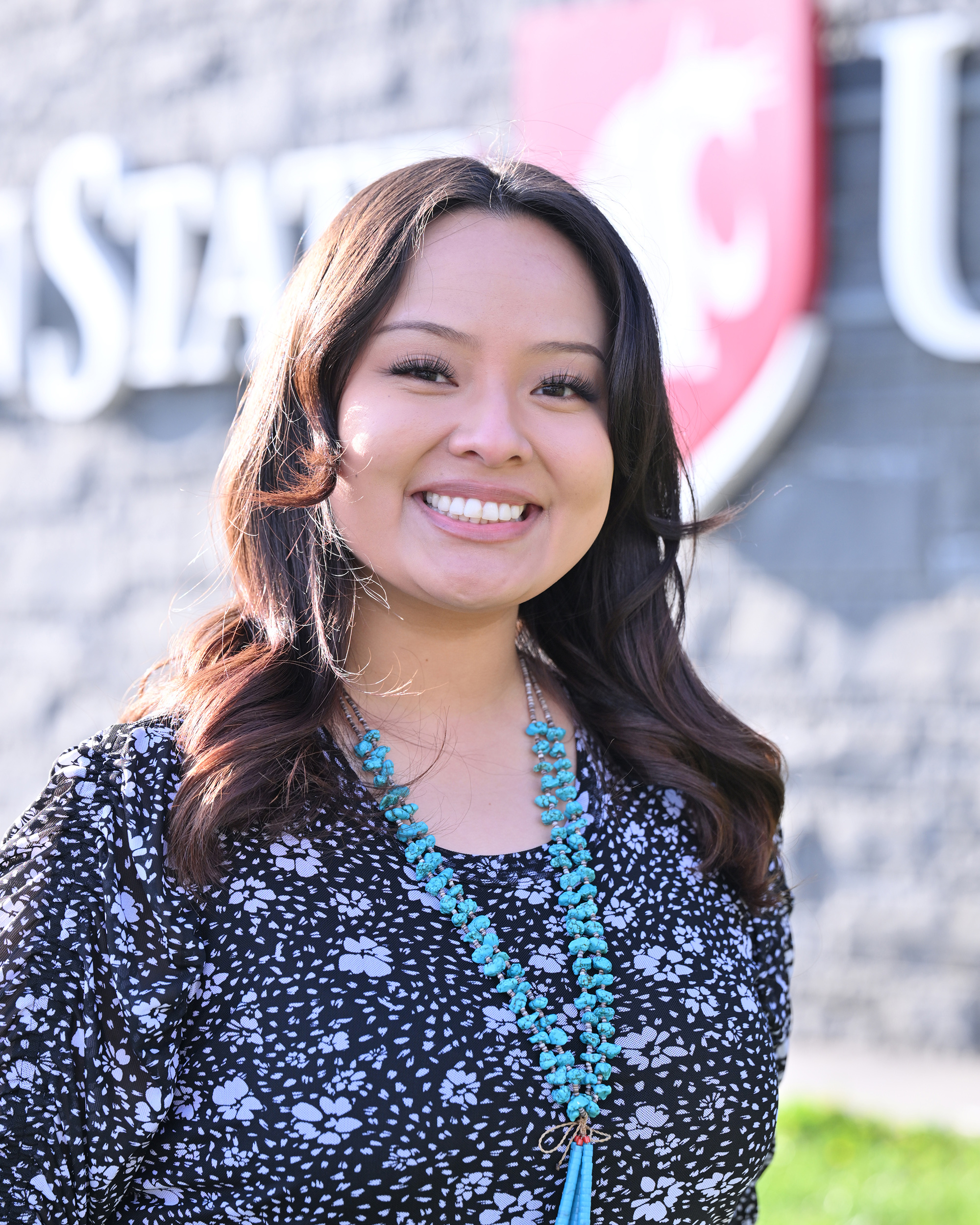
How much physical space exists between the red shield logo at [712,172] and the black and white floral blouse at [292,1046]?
231cm

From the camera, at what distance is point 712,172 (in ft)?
12.2

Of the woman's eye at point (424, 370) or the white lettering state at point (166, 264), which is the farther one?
the white lettering state at point (166, 264)

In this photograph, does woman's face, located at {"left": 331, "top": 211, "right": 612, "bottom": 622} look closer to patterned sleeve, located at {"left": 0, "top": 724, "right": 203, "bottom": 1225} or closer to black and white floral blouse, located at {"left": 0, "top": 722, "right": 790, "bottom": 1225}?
black and white floral blouse, located at {"left": 0, "top": 722, "right": 790, "bottom": 1225}

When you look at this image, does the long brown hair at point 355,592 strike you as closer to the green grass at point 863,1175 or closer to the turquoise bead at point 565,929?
the turquoise bead at point 565,929

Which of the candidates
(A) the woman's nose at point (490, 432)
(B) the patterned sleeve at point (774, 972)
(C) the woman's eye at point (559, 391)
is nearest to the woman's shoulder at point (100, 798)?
(A) the woman's nose at point (490, 432)

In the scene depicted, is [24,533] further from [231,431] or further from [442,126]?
[231,431]

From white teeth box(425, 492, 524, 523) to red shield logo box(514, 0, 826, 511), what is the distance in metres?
2.11

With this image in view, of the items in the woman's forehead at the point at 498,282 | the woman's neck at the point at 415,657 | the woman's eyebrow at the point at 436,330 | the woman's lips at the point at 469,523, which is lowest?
the woman's neck at the point at 415,657

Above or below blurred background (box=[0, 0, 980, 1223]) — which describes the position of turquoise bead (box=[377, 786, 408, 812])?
below

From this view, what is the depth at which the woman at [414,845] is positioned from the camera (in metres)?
1.28

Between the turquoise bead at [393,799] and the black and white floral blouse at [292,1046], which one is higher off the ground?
the turquoise bead at [393,799]

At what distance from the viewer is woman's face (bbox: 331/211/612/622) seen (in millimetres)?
1458

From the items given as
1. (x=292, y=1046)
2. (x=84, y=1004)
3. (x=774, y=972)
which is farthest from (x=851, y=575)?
(x=84, y=1004)

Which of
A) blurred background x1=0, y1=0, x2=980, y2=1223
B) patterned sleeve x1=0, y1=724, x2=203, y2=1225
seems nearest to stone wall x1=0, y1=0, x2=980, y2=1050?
blurred background x1=0, y1=0, x2=980, y2=1223
